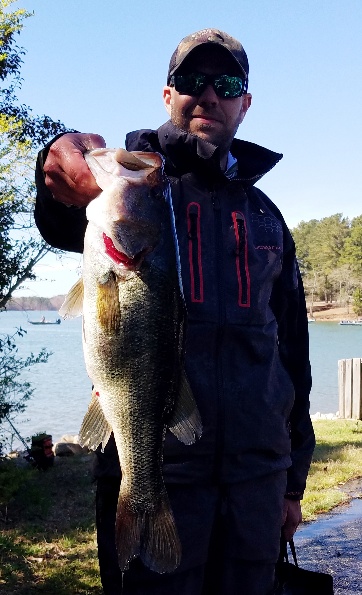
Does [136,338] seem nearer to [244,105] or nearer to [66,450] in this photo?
[244,105]

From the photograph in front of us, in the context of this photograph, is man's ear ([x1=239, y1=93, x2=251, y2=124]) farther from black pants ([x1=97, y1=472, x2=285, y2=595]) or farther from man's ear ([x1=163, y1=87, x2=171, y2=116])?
black pants ([x1=97, y1=472, x2=285, y2=595])

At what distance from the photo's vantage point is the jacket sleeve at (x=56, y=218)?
240cm

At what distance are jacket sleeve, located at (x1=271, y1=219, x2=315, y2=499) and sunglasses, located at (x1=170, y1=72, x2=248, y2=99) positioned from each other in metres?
0.68

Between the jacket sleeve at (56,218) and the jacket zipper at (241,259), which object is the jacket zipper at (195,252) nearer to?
the jacket zipper at (241,259)

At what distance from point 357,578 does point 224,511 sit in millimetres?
3083

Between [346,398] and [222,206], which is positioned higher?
[222,206]

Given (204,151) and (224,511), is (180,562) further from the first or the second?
(204,151)

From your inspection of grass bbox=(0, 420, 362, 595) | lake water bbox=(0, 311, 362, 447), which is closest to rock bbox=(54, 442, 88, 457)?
grass bbox=(0, 420, 362, 595)

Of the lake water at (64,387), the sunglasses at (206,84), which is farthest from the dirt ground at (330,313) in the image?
the sunglasses at (206,84)

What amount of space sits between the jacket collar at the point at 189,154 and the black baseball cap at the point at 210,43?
28 cm

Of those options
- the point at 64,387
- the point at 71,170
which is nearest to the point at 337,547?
the point at 71,170

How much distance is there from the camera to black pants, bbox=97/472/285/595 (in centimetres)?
250

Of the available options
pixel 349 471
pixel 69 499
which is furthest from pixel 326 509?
pixel 69 499

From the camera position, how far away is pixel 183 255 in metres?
2.71
